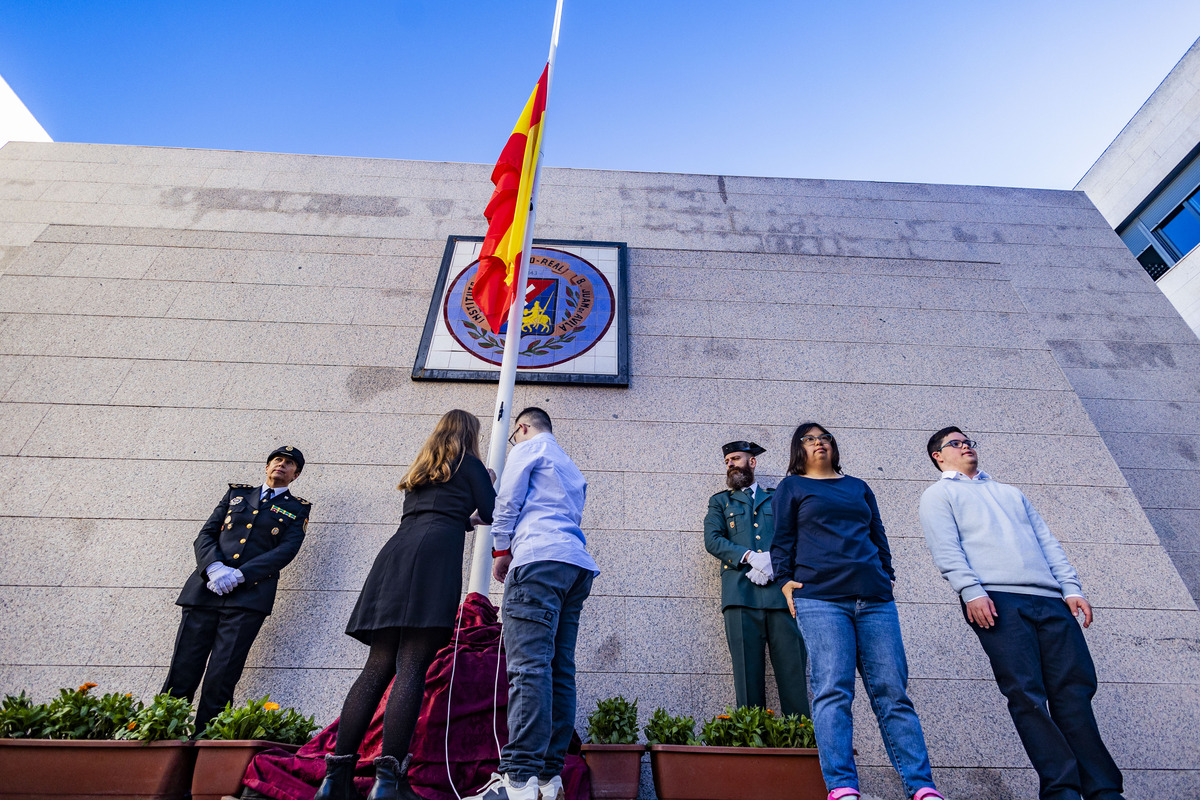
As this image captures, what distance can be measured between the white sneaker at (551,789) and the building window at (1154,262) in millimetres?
10136

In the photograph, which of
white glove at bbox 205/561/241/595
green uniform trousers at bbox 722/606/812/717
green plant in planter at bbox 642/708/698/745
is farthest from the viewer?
white glove at bbox 205/561/241/595

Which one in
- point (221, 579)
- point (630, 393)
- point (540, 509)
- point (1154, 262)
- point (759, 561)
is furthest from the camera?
point (1154, 262)

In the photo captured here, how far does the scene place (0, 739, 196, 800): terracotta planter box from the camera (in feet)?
6.37

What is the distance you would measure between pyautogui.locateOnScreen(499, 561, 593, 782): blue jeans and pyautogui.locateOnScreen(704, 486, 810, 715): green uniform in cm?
120

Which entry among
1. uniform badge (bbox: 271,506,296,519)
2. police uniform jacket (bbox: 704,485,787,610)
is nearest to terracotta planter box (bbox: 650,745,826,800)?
police uniform jacket (bbox: 704,485,787,610)

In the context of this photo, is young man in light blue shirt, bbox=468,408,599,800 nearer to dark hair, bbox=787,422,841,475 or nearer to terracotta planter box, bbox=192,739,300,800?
terracotta planter box, bbox=192,739,300,800

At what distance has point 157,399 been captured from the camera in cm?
398

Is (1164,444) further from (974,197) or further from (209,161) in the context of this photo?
(209,161)

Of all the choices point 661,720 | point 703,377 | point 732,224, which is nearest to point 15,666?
point 661,720

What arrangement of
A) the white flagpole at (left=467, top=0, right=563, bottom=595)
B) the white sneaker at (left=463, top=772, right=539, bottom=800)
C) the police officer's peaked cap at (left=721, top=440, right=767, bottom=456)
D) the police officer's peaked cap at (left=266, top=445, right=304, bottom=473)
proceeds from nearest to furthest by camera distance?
the white sneaker at (left=463, top=772, right=539, bottom=800)
the white flagpole at (left=467, top=0, right=563, bottom=595)
the police officer's peaked cap at (left=266, top=445, right=304, bottom=473)
the police officer's peaked cap at (left=721, top=440, right=767, bottom=456)

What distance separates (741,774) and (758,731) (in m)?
0.17

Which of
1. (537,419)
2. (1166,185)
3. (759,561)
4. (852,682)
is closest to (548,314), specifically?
(537,419)

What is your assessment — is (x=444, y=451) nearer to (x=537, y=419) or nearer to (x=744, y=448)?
(x=537, y=419)

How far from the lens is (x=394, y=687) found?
1915mm
